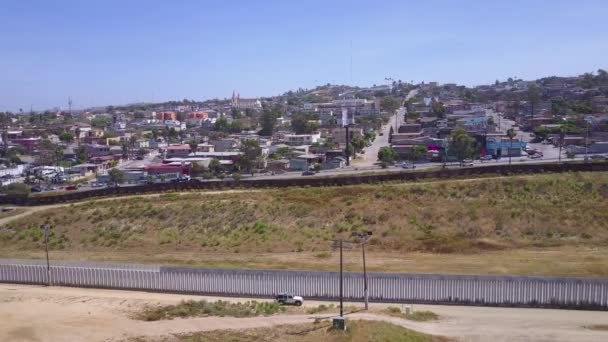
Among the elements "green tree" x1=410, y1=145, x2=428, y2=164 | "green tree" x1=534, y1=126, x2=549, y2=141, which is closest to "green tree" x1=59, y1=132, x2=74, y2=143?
"green tree" x1=410, y1=145, x2=428, y2=164

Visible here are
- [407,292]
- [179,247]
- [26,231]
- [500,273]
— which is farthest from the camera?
[26,231]

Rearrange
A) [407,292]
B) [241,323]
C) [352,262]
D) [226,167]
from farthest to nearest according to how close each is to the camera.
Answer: [226,167] < [352,262] < [407,292] < [241,323]

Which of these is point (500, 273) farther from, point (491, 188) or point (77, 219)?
point (77, 219)

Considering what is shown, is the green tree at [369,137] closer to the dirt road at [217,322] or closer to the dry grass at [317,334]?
the dirt road at [217,322]

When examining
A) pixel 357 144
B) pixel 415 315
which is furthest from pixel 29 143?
pixel 415 315

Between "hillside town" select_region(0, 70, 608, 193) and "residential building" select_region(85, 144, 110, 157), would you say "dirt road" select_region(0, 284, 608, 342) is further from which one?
"residential building" select_region(85, 144, 110, 157)

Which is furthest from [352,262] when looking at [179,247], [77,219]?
[77,219]
